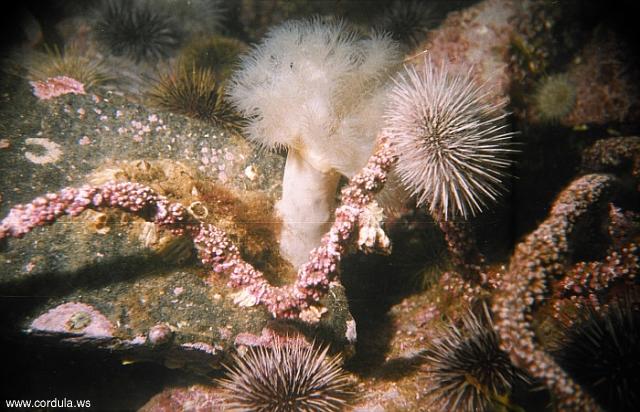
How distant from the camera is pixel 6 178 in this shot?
278 centimetres

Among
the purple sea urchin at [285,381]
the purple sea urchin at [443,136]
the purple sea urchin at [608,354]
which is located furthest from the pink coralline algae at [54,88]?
the purple sea urchin at [608,354]

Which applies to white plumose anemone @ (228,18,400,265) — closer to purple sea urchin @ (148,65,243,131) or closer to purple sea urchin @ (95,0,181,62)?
purple sea urchin @ (148,65,243,131)

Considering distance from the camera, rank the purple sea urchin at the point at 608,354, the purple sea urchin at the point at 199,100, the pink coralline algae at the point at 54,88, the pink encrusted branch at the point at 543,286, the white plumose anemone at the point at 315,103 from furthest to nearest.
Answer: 1. the purple sea urchin at the point at 199,100
2. the pink coralline algae at the point at 54,88
3. the white plumose anemone at the point at 315,103
4. the purple sea urchin at the point at 608,354
5. the pink encrusted branch at the point at 543,286

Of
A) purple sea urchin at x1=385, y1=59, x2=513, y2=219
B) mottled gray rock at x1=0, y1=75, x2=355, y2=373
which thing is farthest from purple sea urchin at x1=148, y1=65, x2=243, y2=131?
purple sea urchin at x1=385, y1=59, x2=513, y2=219

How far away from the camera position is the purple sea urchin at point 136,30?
443 cm

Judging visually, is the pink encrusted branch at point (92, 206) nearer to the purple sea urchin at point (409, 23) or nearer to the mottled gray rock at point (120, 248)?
the mottled gray rock at point (120, 248)

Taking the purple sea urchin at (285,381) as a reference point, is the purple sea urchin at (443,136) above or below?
above

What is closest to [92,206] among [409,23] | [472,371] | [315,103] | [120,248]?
[120,248]

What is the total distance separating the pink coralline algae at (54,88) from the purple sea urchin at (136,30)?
4.80ft

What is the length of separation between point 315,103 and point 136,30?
11.1 feet

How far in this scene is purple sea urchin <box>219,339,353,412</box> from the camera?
7.84 feet

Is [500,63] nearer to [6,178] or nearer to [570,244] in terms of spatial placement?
[570,244]

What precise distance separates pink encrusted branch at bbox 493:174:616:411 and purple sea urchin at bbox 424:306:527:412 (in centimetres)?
31

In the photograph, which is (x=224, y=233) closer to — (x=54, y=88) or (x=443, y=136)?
(x=443, y=136)
